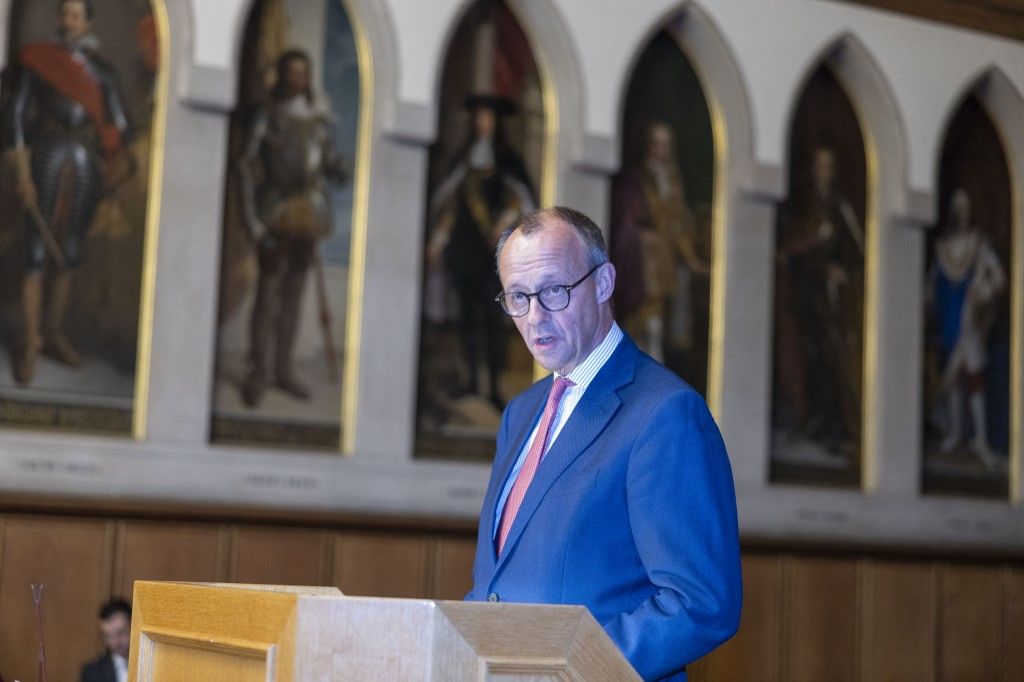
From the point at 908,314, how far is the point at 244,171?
5691 mm

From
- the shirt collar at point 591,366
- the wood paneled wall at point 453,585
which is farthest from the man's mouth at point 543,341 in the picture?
the wood paneled wall at point 453,585

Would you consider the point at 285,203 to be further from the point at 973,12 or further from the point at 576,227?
the point at 576,227

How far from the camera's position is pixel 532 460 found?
355cm

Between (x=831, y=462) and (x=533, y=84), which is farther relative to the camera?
(x=831, y=462)

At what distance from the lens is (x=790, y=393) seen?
39.6 ft

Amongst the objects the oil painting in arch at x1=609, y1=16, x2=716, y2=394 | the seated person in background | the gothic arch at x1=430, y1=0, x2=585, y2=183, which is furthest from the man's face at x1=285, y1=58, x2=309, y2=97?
the seated person in background

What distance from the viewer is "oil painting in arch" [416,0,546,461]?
34.9 feet

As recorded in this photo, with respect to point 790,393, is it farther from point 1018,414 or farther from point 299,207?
point 299,207

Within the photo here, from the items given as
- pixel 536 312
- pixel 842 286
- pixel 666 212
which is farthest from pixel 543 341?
pixel 842 286

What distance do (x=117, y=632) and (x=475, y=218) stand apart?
13.3ft

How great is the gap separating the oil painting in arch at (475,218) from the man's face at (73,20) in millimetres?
2516

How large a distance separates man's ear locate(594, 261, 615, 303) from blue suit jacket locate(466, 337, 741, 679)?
230 mm

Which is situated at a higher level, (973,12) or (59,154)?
(973,12)

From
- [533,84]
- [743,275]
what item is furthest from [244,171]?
[743,275]
